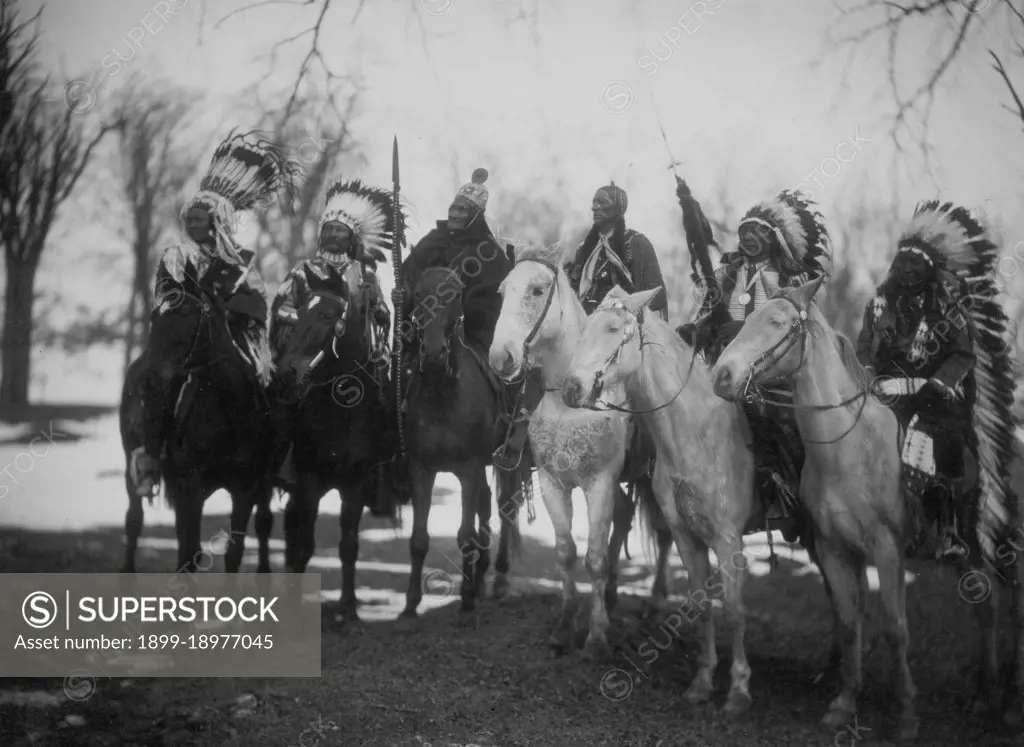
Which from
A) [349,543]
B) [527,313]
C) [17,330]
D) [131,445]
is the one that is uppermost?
[527,313]

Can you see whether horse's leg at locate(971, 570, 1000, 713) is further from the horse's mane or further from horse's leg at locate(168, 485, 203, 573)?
horse's leg at locate(168, 485, 203, 573)

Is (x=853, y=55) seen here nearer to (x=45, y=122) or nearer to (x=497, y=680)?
(x=497, y=680)

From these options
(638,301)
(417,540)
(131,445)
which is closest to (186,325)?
(131,445)

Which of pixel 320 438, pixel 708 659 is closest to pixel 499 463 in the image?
pixel 320 438

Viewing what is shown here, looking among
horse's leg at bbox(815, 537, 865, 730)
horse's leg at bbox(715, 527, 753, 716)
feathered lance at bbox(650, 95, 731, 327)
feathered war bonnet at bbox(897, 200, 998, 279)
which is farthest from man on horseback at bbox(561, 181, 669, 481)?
horse's leg at bbox(815, 537, 865, 730)

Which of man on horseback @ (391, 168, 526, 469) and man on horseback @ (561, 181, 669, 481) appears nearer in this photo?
man on horseback @ (561, 181, 669, 481)

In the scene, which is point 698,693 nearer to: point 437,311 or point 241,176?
point 437,311

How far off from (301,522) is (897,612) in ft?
12.0

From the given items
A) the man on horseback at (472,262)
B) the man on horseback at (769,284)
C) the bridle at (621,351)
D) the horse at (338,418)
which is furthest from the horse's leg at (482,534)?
the man on horseback at (769,284)

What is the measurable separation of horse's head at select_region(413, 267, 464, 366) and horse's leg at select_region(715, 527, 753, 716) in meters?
2.09

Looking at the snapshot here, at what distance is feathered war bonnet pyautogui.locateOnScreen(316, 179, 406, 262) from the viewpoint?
6.93m

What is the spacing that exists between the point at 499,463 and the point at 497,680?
4.44 ft

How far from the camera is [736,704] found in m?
5.69

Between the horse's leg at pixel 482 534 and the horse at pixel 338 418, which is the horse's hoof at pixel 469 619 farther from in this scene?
the horse at pixel 338 418
